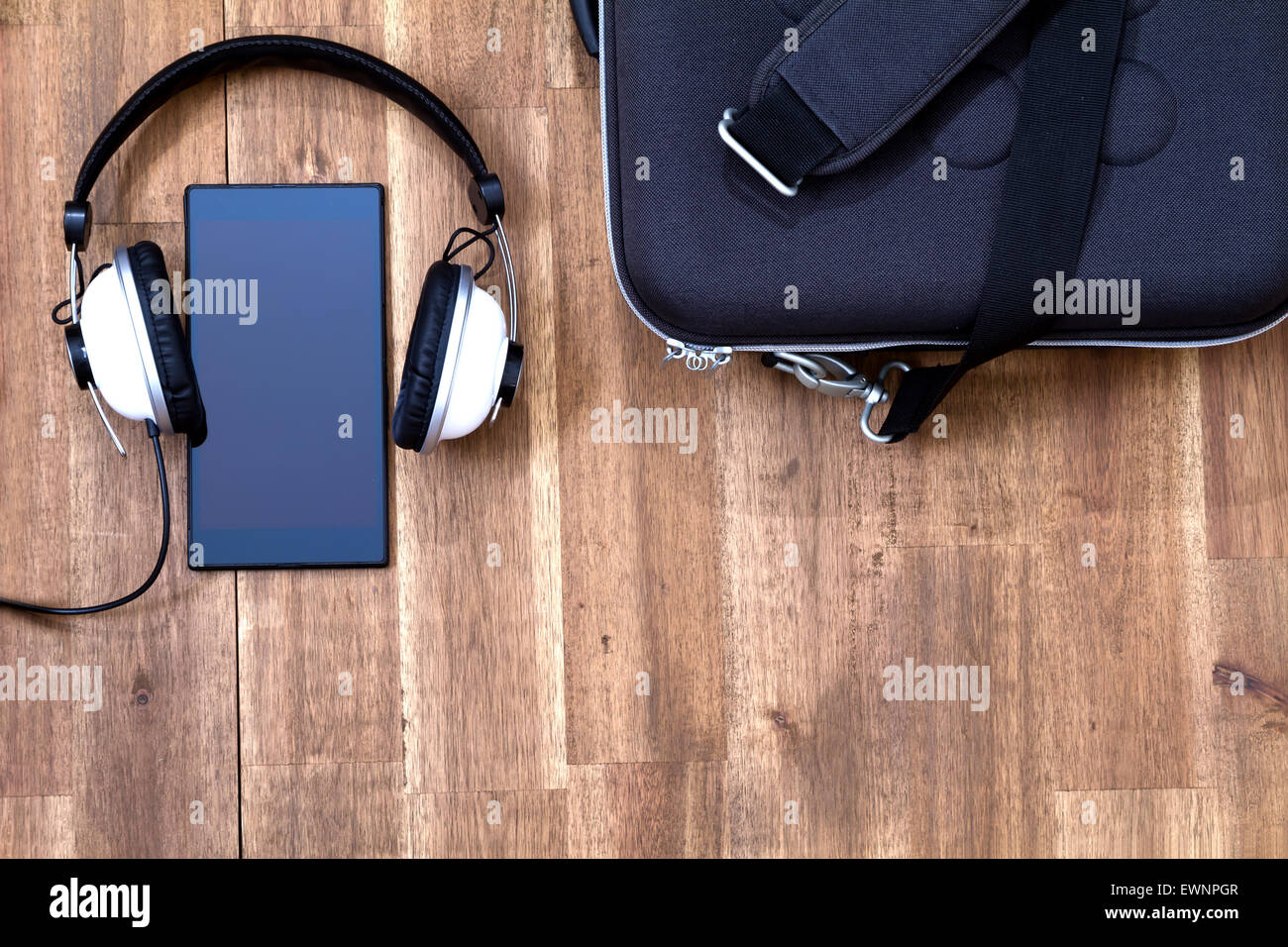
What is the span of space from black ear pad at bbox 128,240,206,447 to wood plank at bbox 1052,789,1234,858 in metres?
0.73

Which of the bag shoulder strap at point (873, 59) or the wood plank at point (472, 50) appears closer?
the bag shoulder strap at point (873, 59)

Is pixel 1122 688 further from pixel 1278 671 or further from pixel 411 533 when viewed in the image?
pixel 411 533

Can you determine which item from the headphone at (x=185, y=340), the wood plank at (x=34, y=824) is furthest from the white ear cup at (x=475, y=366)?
the wood plank at (x=34, y=824)

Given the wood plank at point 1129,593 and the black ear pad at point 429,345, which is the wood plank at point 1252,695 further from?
the black ear pad at point 429,345

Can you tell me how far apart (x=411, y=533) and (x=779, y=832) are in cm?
38

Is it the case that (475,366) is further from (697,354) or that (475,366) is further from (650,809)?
Answer: (650,809)

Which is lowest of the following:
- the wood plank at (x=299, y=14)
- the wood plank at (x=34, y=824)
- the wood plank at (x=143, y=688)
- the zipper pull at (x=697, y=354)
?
the wood plank at (x=34, y=824)

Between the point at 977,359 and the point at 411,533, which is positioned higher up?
the point at 977,359

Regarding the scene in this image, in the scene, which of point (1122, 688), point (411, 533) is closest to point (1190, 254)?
point (1122, 688)

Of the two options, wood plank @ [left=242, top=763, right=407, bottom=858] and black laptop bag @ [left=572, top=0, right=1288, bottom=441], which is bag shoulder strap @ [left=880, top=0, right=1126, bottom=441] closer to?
black laptop bag @ [left=572, top=0, right=1288, bottom=441]

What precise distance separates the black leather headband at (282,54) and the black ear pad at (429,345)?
0.23 ft

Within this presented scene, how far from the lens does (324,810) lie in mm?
703

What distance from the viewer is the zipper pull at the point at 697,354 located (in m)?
0.63
